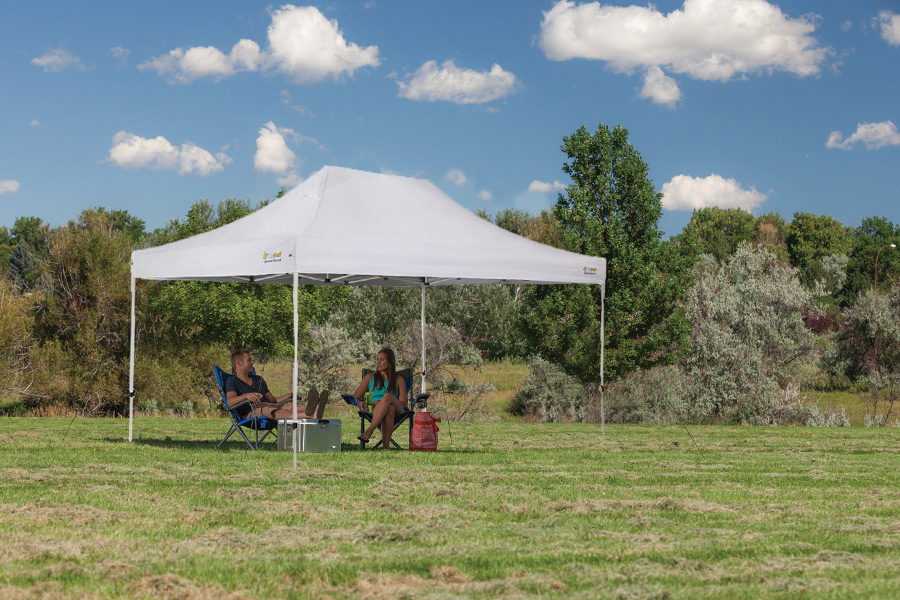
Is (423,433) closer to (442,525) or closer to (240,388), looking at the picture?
(240,388)

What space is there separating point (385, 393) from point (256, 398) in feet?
4.22

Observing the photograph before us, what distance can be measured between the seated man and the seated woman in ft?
1.68

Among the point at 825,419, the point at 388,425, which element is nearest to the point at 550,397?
the point at 825,419

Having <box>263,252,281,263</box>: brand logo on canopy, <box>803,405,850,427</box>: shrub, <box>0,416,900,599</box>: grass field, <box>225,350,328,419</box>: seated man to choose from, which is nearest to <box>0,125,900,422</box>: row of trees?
<box>803,405,850,427</box>: shrub

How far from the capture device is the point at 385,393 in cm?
997

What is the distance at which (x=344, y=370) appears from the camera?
2602 cm

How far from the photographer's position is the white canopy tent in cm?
861

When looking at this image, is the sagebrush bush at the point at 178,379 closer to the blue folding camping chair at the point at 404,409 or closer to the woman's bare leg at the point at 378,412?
the blue folding camping chair at the point at 404,409

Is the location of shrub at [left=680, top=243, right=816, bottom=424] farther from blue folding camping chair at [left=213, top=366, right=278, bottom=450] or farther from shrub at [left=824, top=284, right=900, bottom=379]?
blue folding camping chair at [left=213, top=366, right=278, bottom=450]

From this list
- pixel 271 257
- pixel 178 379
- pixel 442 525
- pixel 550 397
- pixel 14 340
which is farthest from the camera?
pixel 178 379

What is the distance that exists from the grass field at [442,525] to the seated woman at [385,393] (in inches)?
21.2

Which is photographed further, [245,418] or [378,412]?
[378,412]

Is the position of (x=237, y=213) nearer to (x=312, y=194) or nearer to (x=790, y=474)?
(x=312, y=194)

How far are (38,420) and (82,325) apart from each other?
8.22m
